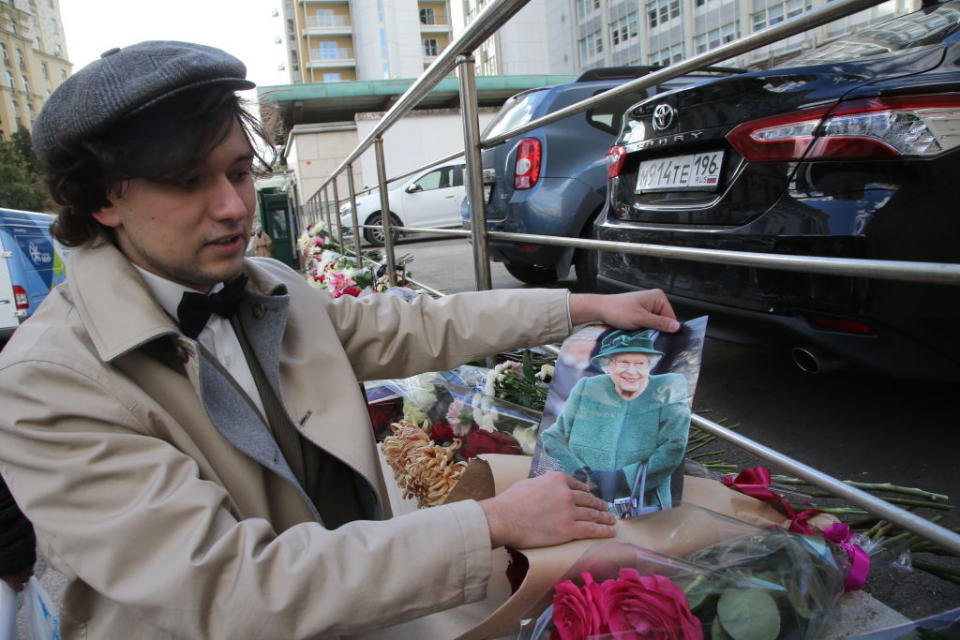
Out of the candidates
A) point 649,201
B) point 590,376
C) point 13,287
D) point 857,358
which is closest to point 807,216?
point 857,358

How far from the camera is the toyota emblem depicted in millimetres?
2685

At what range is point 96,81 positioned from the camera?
3.43 feet

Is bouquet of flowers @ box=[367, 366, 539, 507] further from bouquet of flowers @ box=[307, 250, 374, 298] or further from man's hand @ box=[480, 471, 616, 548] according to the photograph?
bouquet of flowers @ box=[307, 250, 374, 298]

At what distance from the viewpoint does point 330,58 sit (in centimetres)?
5984

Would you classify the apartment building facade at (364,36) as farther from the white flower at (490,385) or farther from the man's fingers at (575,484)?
A: the man's fingers at (575,484)

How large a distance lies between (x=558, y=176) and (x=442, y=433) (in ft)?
11.7

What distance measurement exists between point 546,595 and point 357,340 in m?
0.83

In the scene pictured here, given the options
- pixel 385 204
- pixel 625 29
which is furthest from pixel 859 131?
pixel 625 29

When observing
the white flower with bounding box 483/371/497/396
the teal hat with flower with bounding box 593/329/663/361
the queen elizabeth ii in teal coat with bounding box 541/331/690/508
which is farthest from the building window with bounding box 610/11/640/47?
the queen elizabeth ii in teal coat with bounding box 541/331/690/508

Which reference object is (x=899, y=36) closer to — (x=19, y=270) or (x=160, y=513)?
(x=160, y=513)

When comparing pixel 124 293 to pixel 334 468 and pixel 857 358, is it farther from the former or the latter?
pixel 857 358

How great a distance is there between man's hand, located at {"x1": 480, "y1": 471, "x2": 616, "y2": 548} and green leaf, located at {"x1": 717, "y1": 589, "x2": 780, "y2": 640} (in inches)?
7.0

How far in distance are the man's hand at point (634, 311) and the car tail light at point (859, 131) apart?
1077 mm

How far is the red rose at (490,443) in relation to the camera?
1438 mm
